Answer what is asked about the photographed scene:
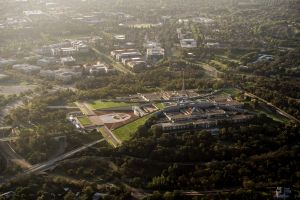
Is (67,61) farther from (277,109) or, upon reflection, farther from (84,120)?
(277,109)

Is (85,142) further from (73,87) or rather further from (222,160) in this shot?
(73,87)

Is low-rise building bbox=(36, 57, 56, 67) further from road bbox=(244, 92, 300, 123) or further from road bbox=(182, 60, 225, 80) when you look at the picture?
road bbox=(244, 92, 300, 123)

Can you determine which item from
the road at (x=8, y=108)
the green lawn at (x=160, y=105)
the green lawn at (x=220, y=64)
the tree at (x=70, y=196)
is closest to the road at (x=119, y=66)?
the green lawn at (x=220, y=64)

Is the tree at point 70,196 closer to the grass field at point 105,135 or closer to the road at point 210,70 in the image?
the grass field at point 105,135

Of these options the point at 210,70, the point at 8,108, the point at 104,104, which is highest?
the point at 104,104

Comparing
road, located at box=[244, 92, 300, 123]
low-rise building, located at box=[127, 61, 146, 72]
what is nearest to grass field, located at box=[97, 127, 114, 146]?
road, located at box=[244, 92, 300, 123]

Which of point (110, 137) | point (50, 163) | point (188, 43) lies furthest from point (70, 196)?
point (188, 43)
